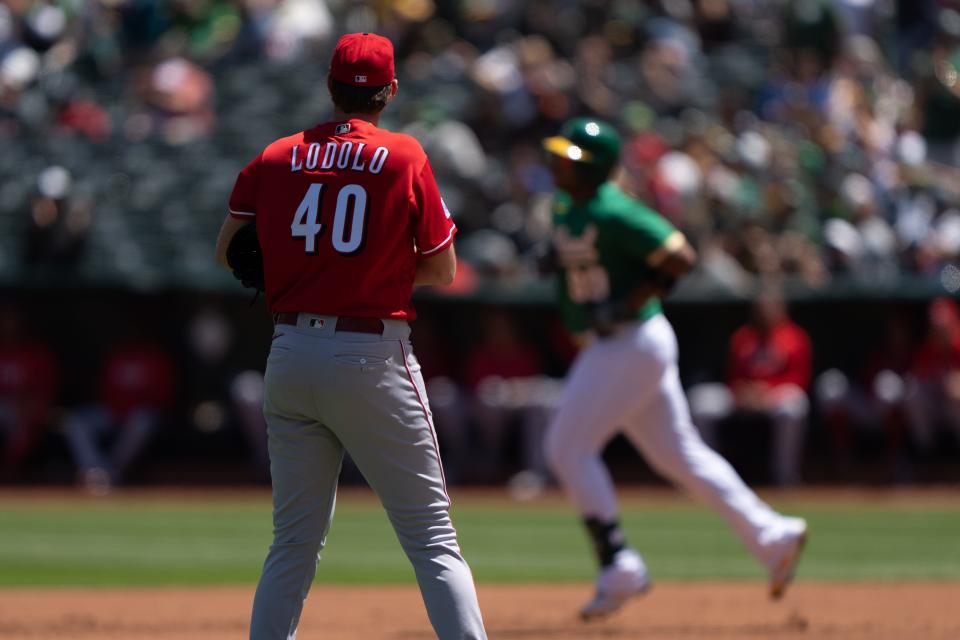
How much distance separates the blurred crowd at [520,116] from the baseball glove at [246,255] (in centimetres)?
999

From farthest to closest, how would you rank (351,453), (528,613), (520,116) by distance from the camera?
(520,116) → (528,613) → (351,453)

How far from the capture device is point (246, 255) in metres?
4.62

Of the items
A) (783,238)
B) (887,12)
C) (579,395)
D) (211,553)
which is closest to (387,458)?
(579,395)

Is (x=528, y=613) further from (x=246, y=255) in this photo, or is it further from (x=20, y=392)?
(x=20, y=392)

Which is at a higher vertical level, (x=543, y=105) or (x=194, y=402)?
(x=543, y=105)

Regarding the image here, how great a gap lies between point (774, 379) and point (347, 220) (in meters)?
10.8

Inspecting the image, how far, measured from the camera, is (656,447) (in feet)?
22.6

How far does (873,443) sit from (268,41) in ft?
24.7

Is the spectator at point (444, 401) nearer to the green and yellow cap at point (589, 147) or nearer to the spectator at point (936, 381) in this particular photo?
the spectator at point (936, 381)

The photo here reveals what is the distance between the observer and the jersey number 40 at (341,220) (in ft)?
14.1

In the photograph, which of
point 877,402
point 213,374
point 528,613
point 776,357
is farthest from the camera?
point 213,374

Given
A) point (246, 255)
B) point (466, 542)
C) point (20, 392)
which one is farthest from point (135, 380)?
point (246, 255)

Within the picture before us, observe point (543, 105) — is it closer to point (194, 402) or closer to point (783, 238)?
point (783, 238)

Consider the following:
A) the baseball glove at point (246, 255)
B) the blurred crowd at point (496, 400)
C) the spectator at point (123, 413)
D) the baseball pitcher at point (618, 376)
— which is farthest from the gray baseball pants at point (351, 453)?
the spectator at point (123, 413)
